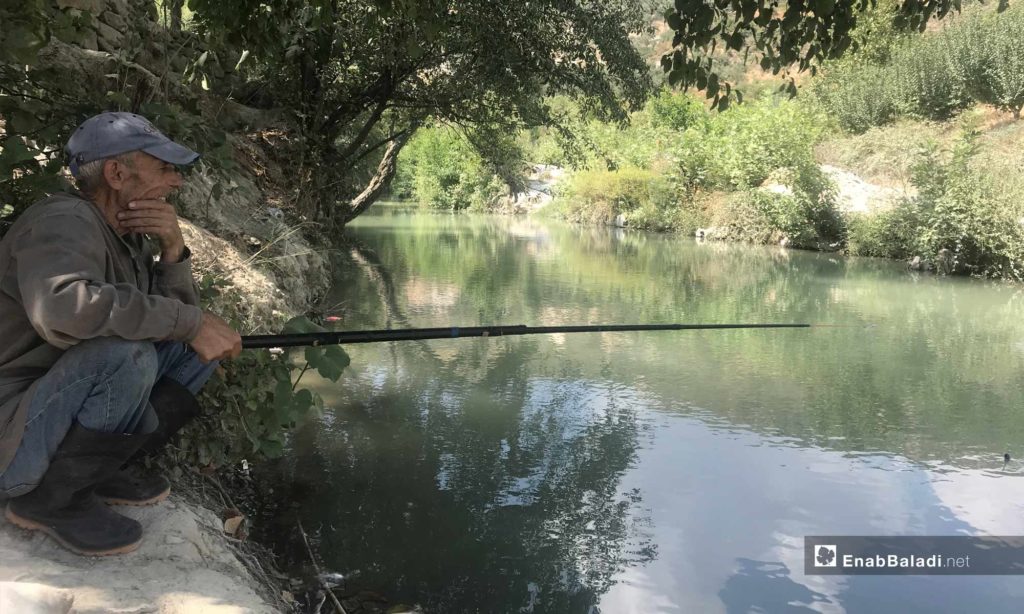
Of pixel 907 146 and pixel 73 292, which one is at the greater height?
pixel 907 146

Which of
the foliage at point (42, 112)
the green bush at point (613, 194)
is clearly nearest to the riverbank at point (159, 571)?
the foliage at point (42, 112)

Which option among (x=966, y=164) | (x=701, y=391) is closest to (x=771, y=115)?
(x=966, y=164)

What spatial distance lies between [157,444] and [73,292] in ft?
2.38

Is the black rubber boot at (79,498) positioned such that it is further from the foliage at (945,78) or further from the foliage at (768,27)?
the foliage at (945,78)

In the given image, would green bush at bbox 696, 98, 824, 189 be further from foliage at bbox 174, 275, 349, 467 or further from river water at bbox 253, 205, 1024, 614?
foliage at bbox 174, 275, 349, 467

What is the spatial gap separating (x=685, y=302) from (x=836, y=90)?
24630mm

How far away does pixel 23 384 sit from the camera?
2.12 m

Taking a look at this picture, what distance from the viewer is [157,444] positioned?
251cm

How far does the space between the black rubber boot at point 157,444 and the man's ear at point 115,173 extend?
61 centimetres

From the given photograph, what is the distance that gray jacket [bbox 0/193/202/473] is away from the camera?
1.96 meters

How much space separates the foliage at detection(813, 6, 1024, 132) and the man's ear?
30.4m

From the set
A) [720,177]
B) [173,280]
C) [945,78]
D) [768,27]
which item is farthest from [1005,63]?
[173,280]

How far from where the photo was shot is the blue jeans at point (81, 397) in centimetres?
206

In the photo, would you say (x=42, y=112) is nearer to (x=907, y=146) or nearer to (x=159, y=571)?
(x=159, y=571)
